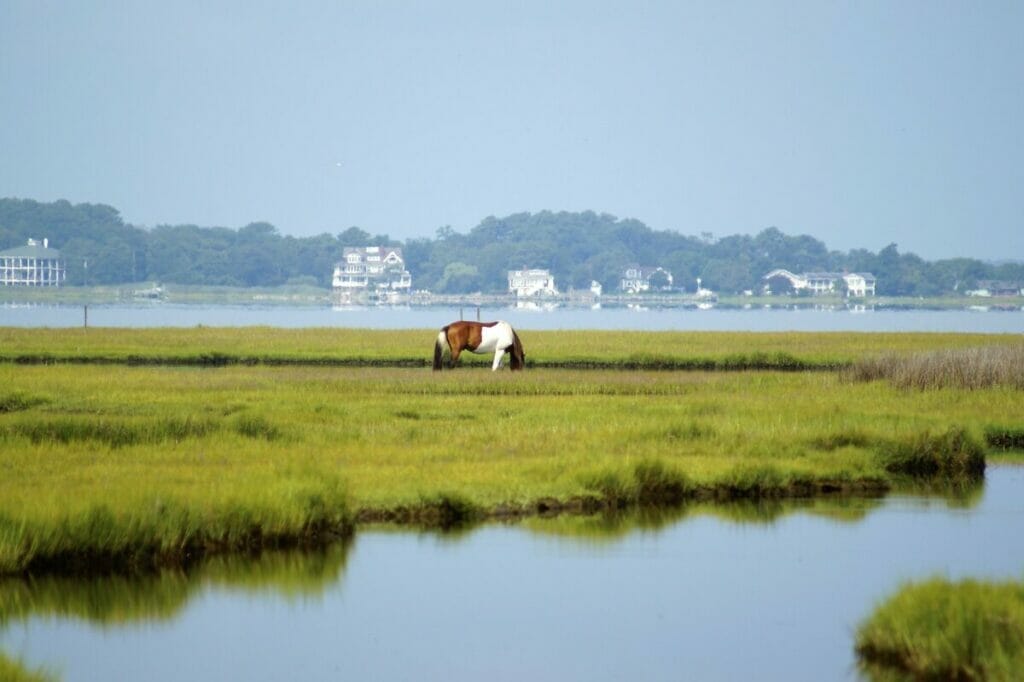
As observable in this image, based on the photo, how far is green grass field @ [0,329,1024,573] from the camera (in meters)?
16.6

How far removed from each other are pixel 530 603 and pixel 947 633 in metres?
4.40

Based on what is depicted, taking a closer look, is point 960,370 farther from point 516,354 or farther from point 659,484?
point 659,484

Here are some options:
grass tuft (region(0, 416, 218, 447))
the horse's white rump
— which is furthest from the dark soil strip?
grass tuft (region(0, 416, 218, 447))

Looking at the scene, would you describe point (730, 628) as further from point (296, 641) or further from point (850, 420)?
point (850, 420)

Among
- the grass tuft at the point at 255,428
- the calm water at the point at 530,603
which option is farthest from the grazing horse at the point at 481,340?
the calm water at the point at 530,603

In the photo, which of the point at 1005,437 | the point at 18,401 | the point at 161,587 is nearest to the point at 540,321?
the point at 18,401

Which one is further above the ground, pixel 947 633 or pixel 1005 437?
pixel 947 633

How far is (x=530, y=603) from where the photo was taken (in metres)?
15.1

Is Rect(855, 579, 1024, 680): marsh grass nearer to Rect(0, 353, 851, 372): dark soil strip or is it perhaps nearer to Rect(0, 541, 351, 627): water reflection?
Rect(0, 541, 351, 627): water reflection

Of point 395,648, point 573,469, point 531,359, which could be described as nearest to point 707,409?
point 573,469

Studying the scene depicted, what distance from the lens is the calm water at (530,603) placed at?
1312 cm

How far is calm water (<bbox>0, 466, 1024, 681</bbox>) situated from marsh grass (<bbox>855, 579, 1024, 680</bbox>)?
384 millimetres

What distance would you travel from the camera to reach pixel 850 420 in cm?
2567

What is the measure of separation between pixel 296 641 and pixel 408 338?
45.1 meters
